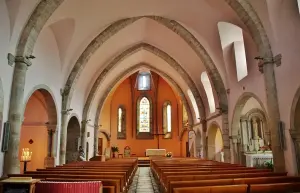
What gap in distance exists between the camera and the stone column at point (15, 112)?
7844 mm

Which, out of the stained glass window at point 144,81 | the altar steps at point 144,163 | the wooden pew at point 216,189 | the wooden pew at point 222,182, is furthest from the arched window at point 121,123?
the wooden pew at point 216,189

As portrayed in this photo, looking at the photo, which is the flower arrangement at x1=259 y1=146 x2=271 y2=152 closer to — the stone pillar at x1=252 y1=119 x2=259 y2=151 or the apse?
the stone pillar at x1=252 y1=119 x2=259 y2=151

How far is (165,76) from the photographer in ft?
69.7

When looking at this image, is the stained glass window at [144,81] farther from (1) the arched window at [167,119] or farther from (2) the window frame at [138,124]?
(1) the arched window at [167,119]

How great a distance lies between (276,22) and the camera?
28.1ft

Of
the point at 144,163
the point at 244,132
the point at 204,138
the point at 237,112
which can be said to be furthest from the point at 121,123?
the point at 237,112

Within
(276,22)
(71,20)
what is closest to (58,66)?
(71,20)

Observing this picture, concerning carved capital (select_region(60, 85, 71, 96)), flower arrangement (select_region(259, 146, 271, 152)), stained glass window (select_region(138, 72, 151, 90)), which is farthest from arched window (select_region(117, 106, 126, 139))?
flower arrangement (select_region(259, 146, 271, 152))

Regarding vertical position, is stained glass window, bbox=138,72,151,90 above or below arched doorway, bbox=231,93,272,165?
above

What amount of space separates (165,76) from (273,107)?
1328 cm

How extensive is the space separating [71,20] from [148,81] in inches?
666

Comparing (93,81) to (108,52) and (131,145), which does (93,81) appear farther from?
(131,145)

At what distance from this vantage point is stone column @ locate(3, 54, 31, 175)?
309 inches

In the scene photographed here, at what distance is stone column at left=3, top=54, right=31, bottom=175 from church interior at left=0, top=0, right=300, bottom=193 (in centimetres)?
3
